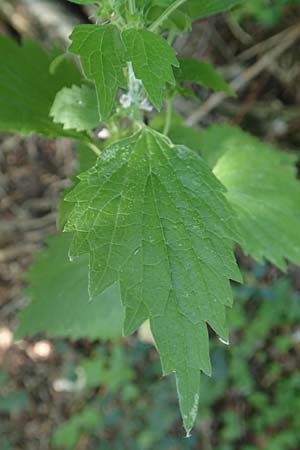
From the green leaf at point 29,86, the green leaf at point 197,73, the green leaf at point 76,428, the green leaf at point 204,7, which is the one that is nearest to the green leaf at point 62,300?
the green leaf at point 29,86

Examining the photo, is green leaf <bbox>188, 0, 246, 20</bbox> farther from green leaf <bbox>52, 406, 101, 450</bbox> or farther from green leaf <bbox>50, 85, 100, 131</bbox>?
green leaf <bbox>52, 406, 101, 450</bbox>

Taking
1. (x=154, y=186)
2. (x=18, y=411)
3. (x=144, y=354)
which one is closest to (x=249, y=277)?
(x=144, y=354)

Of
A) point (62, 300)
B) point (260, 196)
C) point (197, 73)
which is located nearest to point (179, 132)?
point (260, 196)

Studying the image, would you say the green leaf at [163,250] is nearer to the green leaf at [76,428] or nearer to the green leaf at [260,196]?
the green leaf at [260,196]

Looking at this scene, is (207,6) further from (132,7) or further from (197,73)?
(132,7)

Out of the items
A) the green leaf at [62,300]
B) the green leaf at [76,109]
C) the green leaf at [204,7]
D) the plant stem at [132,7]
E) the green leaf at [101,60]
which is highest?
the green leaf at [204,7]
